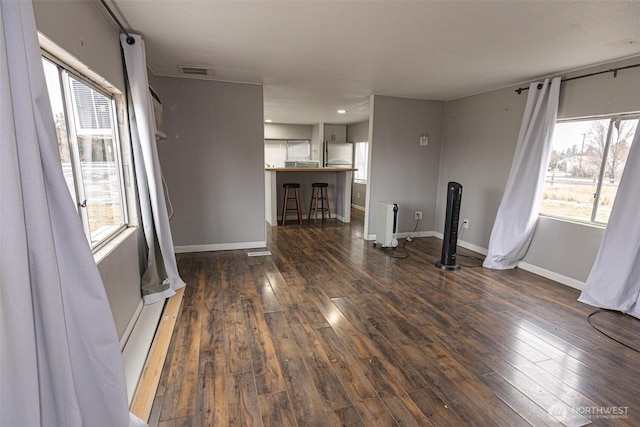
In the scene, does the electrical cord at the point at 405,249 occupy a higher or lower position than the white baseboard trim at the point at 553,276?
lower

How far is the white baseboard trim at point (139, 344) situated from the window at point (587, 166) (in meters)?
4.21

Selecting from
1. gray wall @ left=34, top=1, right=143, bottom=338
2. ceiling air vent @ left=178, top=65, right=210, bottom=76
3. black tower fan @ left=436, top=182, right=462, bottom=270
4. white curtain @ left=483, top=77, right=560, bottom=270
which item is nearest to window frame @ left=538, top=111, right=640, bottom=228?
white curtain @ left=483, top=77, right=560, bottom=270

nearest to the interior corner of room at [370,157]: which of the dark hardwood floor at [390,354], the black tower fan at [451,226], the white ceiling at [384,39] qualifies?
the white ceiling at [384,39]

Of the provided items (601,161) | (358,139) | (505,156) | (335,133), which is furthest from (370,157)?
(335,133)

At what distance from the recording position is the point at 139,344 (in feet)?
7.20

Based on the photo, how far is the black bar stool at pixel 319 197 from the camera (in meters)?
6.50

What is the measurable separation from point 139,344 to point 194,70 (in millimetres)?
2884

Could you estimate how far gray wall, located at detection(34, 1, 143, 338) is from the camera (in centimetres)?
145

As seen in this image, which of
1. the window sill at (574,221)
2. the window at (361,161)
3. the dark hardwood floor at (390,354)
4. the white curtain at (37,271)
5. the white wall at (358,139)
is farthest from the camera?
the window at (361,161)

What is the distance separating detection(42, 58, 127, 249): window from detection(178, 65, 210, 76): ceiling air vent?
123cm

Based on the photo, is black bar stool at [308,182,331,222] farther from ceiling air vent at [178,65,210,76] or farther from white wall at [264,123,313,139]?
ceiling air vent at [178,65,210,76]

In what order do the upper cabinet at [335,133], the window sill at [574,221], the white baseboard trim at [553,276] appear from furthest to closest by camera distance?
1. the upper cabinet at [335,133]
2. the white baseboard trim at [553,276]
3. the window sill at [574,221]

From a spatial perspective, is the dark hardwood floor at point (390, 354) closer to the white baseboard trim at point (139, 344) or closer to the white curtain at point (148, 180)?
the white baseboard trim at point (139, 344)

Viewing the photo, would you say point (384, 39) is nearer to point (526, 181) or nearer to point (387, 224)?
point (526, 181)
